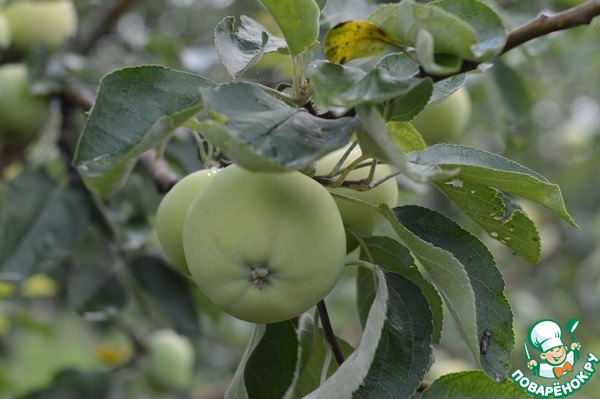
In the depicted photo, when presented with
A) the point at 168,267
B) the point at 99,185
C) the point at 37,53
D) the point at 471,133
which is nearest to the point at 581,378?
the point at 99,185

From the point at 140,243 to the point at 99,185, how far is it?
0.46 m

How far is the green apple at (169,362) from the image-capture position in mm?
1760

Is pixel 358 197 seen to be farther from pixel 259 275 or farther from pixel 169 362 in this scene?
pixel 169 362

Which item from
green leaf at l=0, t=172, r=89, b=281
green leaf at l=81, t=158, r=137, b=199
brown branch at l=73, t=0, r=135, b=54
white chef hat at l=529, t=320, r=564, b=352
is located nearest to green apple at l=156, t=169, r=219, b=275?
green leaf at l=81, t=158, r=137, b=199

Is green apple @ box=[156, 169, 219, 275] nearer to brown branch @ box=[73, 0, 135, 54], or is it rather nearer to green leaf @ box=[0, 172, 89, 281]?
green leaf @ box=[0, 172, 89, 281]

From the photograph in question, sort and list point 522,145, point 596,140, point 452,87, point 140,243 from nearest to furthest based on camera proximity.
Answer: point 452,87 < point 140,243 < point 522,145 < point 596,140

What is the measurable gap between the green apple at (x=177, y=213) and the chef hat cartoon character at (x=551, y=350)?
37 cm

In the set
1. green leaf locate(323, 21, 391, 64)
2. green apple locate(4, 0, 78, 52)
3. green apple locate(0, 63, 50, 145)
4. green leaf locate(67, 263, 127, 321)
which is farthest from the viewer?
green apple locate(4, 0, 78, 52)

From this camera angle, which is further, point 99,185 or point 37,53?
point 37,53

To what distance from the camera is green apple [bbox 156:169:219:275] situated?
2.04 feet

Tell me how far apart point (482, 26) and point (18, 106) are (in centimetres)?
114

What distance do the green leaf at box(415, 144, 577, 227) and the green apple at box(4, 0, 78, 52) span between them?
1305 mm

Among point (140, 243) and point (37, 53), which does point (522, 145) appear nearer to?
point (140, 243)

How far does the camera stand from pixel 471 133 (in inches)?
99.3
